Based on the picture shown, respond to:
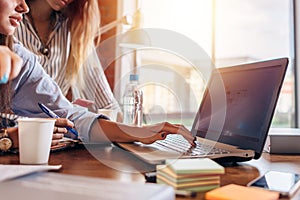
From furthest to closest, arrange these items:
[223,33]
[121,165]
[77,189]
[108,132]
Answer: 1. [223,33]
2. [108,132]
3. [121,165]
4. [77,189]

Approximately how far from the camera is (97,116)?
3.30ft

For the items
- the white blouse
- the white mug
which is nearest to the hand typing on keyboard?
the white mug

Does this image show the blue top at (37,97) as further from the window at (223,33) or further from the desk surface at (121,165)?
the window at (223,33)

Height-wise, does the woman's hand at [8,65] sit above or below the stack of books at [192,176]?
above

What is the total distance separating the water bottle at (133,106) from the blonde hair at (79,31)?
28 centimetres

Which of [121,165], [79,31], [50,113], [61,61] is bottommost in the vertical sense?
[121,165]

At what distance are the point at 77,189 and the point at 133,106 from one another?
1075mm

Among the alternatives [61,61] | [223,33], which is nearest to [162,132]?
[61,61]

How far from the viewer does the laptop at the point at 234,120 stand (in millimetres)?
729

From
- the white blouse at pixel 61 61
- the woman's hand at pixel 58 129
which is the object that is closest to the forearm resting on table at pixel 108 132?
the woman's hand at pixel 58 129

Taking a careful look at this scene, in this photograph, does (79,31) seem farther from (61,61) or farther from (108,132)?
(108,132)

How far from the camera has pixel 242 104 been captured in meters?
0.85

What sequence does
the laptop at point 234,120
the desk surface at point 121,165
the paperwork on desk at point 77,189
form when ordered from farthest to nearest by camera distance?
the laptop at point 234,120, the desk surface at point 121,165, the paperwork on desk at point 77,189

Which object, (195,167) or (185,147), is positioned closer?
(195,167)
